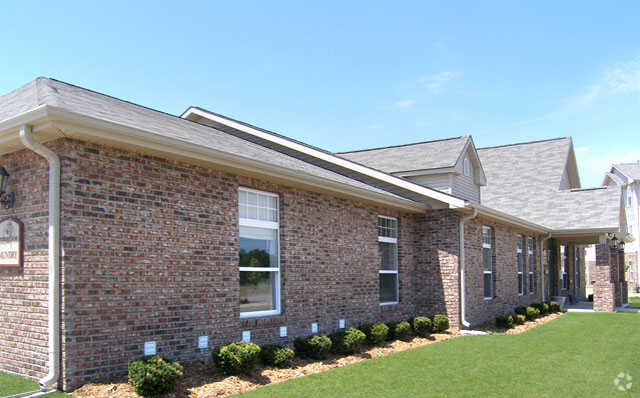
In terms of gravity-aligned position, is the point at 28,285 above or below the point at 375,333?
above

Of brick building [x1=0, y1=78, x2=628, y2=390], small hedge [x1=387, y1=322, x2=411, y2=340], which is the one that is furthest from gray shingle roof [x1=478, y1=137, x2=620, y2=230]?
small hedge [x1=387, y1=322, x2=411, y2=340]

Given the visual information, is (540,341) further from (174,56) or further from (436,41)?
(174,56)

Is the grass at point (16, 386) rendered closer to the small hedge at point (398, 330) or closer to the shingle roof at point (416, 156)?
the small hedge at point (398, 330)

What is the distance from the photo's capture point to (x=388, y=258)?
1460 centimetres

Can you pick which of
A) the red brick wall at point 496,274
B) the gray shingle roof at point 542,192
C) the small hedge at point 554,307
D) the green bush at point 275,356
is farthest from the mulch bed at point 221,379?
the gray shingle roof at point 542,192

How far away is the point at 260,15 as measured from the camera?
50.1 ft

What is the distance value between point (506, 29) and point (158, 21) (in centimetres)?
961

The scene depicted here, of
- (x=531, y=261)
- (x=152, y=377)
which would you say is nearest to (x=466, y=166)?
(x=531, y=261)

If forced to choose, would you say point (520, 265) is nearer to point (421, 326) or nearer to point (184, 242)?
point (421, 326)

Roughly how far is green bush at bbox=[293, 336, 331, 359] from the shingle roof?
9.15 metres

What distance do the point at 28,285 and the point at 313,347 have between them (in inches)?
194

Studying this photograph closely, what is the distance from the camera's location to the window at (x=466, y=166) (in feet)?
61.0

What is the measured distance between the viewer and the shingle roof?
1788cm

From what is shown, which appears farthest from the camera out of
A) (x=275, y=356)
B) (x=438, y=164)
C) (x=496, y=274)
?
(x=496, y=274)
